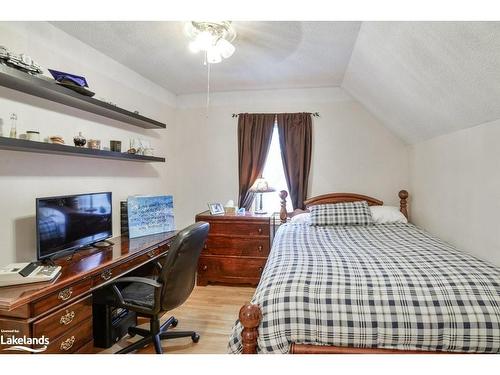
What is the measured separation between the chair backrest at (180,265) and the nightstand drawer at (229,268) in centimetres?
119

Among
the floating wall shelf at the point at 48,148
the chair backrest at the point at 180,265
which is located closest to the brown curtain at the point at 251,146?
the floating wall shelf at the point at 48,148

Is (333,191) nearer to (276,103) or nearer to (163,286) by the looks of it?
(276,103)

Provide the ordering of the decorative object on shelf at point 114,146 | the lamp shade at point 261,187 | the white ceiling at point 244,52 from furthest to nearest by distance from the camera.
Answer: the lamp shade at point 261,187
the decorative object on shelf at point 114,146
the white ceiling at point 244,52

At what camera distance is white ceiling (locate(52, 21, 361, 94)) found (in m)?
2.01

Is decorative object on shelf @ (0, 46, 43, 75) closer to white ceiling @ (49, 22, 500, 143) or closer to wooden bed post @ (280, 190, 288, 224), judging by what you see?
white ceiling @ (49, 22, 500, 143)

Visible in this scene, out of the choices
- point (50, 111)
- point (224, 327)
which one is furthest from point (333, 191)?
point (50, 111)

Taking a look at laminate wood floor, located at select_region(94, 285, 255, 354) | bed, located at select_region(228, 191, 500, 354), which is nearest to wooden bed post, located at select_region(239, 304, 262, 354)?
bed, located at select_region(228, 191, 500, 354)

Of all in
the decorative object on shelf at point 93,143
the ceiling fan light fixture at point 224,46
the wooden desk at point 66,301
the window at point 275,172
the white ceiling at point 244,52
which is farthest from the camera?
the window at point 275,172

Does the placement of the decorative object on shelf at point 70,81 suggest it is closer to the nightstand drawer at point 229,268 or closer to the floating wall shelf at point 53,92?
the floating wall shelf at point 53,92

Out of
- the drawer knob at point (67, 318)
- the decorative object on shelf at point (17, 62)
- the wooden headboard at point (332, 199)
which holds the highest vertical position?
the decorative object on shelf at point (17, 62)

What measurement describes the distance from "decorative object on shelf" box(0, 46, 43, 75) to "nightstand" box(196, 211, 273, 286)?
2010mm

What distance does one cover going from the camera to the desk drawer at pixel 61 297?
4.59 feet

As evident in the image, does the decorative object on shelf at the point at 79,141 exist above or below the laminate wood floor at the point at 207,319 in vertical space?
above

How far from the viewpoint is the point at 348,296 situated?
1.23 meters
